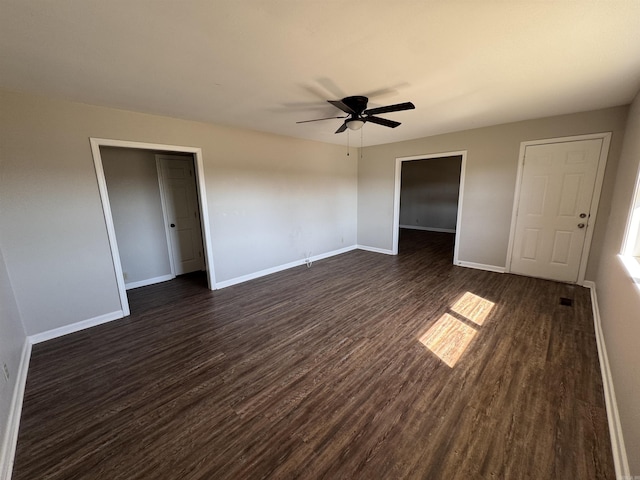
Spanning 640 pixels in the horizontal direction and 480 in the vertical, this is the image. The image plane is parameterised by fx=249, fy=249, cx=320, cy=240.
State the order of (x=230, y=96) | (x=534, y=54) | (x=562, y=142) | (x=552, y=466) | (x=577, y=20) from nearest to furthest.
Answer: (x=552, y=466)
(x=577, y=20)
(x=534, y=54)
(x=230, y=96)
(x=562, y=142)

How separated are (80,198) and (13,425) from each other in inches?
83.0

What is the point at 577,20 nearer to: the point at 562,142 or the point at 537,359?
the point at 537,359

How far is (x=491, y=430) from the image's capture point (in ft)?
5.08

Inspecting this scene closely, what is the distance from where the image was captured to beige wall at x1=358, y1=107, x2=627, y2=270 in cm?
331

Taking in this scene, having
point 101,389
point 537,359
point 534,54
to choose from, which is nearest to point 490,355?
point 537,359

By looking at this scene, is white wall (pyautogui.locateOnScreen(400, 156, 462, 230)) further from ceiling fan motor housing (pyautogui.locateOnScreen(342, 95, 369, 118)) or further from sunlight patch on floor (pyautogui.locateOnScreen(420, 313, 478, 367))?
sunlight patch on floor (pyautogui.locateOnScreen(420, 313, 478, 367))

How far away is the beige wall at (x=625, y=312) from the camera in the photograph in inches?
51.8

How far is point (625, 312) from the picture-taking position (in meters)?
1.73

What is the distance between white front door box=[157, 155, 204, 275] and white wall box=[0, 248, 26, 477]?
2.21 meters

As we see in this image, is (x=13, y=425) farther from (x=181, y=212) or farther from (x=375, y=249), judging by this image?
(x=375, y=249)

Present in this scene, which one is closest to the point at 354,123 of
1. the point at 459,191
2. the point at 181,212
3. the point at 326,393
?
the point at 326,393

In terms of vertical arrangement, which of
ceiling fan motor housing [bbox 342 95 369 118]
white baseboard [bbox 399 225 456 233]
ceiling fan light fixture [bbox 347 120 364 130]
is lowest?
white baseboard [bbox 399 225 456 233]

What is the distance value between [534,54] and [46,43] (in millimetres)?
3463

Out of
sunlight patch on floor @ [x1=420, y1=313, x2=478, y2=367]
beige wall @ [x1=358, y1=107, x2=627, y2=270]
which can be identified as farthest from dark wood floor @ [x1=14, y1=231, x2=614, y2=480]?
beige wall @ [x1=358, y1=107, x2=627, y2=270]
